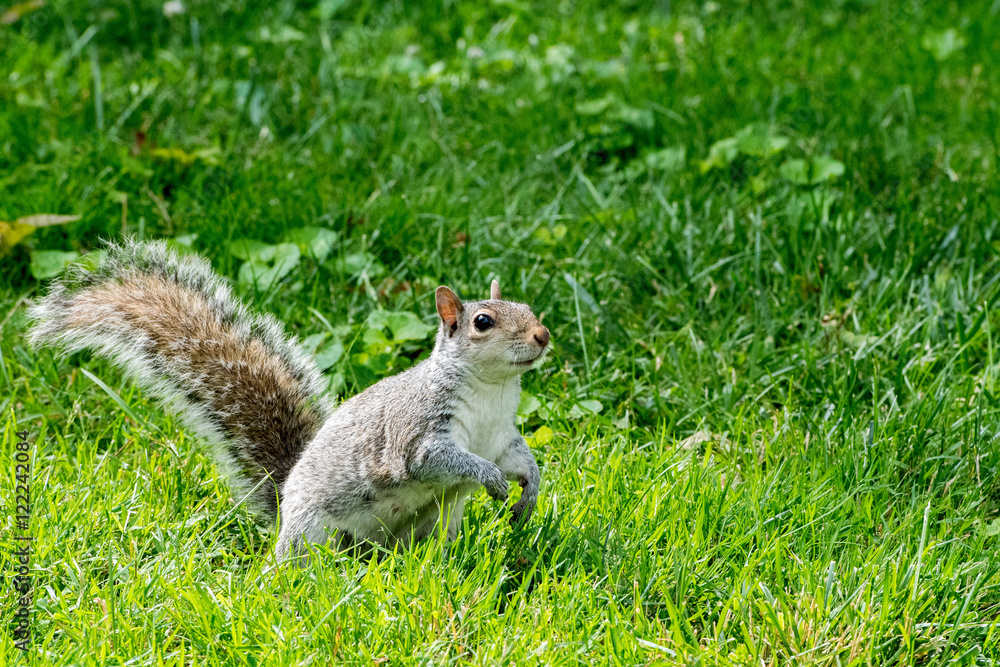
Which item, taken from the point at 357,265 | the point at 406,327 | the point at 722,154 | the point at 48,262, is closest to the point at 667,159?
the point at 722,154

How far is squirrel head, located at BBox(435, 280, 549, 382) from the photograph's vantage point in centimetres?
199

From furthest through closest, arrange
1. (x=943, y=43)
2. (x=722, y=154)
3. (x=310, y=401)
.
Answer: (x=943, y=43), (x=722, y=154), (x=310, y=401)

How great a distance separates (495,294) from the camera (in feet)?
7.20

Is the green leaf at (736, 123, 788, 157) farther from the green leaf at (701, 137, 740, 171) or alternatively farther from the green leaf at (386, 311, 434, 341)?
the green leaf at (386, 311, 434, 341)

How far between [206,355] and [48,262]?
0.97 meters

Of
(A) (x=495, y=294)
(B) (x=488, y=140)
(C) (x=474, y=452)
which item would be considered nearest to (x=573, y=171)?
(B) (x=488, y=140)

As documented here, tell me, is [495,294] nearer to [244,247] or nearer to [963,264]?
[244,247]

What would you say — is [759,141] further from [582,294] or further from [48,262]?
[48,262]

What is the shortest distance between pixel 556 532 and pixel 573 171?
1.73 metres

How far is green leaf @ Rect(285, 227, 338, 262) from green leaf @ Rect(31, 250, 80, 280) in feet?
1.96

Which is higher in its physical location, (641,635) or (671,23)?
(671,23)

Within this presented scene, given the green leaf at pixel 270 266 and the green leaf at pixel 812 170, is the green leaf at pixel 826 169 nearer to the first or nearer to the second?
the green leaf at pixel 812 170

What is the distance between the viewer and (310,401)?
2.38m

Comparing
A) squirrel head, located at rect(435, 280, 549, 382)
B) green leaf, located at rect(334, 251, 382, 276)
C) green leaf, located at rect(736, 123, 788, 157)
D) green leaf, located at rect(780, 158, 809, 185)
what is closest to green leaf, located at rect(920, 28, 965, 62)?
green leaf, located at rect(736, 123, 788, 157)
